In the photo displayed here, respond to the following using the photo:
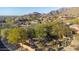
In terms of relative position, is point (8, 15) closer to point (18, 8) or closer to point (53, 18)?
point (18, 8)

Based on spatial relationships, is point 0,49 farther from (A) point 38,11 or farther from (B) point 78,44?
(B) point 78,44

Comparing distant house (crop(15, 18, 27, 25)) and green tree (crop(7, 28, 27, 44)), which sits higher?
distant house (crop(15, 18, 27, 25))

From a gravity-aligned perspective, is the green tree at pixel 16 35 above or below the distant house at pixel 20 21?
below

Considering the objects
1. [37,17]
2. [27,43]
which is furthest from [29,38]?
[37,17]

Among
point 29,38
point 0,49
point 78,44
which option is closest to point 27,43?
point 29,38

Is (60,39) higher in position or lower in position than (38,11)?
lower

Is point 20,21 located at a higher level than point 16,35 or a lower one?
higher
